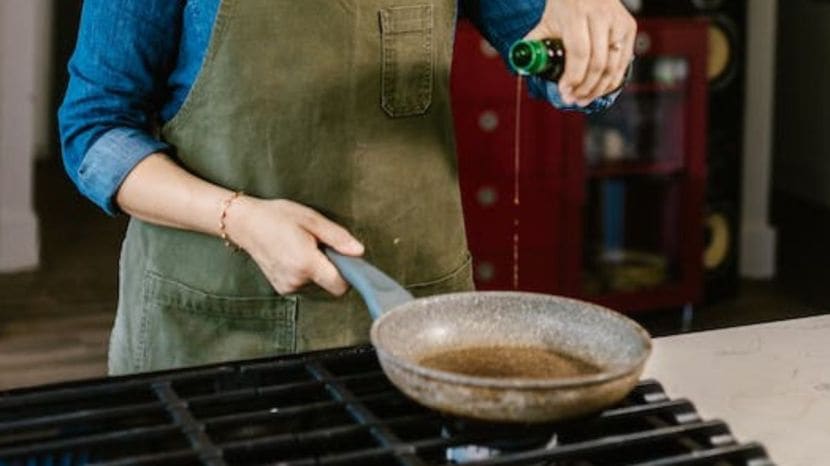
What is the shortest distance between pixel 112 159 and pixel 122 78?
0.10m

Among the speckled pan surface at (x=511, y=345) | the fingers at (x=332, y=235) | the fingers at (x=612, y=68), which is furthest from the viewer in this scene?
the fingers at (x=612, y=68)

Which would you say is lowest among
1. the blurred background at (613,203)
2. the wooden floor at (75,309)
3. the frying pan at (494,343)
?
the wooden floor at (75,309)

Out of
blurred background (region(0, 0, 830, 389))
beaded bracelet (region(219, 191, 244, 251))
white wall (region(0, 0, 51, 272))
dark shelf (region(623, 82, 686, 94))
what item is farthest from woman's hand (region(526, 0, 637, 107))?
white wall (region(0, 0, 51, 272))

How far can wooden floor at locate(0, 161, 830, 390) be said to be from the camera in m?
4.00

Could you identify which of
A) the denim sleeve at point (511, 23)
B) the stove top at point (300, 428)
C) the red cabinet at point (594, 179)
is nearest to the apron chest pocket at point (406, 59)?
the denim sleeve at point (511, 23)

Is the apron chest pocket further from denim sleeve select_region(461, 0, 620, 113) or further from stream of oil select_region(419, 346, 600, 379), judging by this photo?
stream of oil select_region(419, 346, 600, 379)

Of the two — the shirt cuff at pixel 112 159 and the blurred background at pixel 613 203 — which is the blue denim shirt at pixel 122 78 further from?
the blurred background at pixel 613 203

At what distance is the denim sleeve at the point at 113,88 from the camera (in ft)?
5.29

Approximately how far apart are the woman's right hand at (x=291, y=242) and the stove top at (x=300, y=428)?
0.35 feet

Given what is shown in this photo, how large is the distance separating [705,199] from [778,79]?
1.73 meters

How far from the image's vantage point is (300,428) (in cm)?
125

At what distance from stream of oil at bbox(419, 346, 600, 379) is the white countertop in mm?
225

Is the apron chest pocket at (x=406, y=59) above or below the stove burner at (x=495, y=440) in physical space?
above

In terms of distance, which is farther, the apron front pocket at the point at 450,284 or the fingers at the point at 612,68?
the apron front pocket at the point at 450,284
